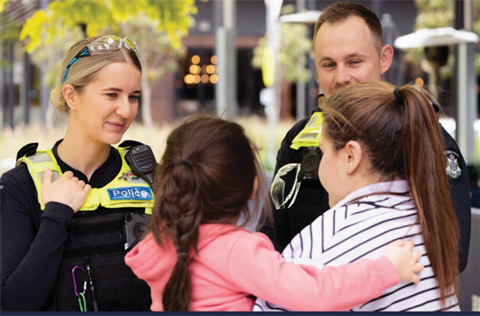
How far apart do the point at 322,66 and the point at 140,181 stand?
0.81 m

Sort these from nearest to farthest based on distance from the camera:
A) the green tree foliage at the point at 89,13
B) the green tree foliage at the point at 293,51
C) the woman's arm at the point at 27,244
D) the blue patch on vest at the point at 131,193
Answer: the woman's arm at the point at 27,244 < the blue patch on vest at the point at 131,193 < the green tree foliage at the point at 89,13 < the green tree foliage at the point at 293,51

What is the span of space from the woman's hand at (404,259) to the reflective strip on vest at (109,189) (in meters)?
0.91

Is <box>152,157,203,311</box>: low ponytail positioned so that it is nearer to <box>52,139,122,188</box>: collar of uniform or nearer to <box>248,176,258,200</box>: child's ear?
<box>248,176,258,200</box>: child's ear

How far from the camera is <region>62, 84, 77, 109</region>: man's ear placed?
1883 millimetres

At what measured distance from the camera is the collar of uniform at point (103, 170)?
1.89 m

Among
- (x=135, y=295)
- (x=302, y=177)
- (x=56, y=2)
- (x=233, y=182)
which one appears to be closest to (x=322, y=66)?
(x=302, y=177)

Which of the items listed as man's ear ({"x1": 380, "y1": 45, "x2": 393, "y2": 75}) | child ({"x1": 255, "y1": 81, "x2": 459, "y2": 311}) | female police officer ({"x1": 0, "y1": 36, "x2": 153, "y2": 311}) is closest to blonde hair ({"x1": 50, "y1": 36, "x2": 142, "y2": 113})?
female police officer ({"x1": 0, "y1": 36, "x2": 153, "y2": 311})

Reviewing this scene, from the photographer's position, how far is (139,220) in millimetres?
1815

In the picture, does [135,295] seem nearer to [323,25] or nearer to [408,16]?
[323,25]

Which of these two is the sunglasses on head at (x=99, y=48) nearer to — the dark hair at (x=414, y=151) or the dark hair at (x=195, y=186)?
the dark hair at (x=195, y=186)

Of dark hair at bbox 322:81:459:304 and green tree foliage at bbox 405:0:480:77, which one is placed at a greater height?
green tree foliage at bbox 405:0:480:77

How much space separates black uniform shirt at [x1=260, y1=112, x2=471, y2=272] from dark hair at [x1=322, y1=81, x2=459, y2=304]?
26 cm

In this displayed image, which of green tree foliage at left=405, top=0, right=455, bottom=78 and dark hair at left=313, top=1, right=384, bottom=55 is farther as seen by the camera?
green tree foliage at left=405, top=0, right=455, bottom=78

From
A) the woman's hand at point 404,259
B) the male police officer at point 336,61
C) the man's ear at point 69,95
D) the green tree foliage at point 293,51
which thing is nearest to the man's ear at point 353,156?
the woman's hand at point 404,259
